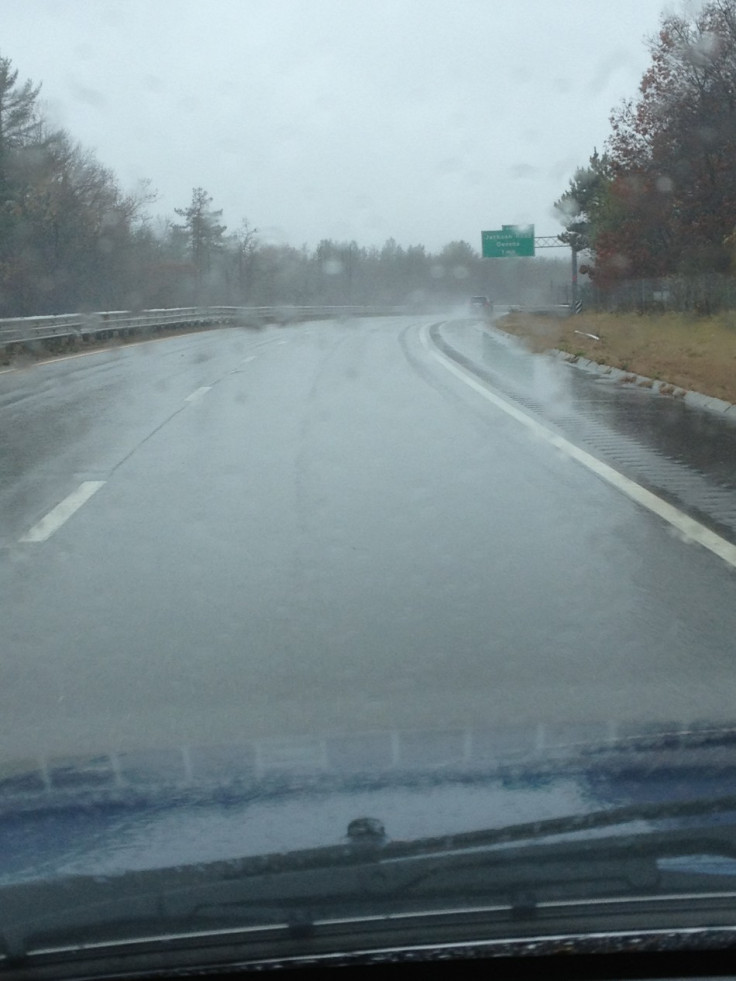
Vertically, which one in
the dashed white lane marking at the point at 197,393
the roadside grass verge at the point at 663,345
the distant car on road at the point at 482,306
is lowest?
the distant car on road at the point at 482,306

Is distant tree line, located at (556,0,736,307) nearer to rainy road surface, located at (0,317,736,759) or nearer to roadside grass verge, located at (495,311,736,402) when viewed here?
roadside grass verge, located at (495,311,736,402)

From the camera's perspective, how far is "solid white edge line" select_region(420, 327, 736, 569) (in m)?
8.09

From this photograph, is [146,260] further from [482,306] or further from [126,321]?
[126,321]

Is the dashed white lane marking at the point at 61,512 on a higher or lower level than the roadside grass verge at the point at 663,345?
higher

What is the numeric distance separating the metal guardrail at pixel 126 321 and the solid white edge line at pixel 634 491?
17660 mm

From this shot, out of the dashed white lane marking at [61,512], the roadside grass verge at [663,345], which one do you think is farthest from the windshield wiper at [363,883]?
the roadside grass verge at [663,345]

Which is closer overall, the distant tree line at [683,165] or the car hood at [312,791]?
the car hood at [312,791]

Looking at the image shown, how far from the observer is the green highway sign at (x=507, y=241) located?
6850 cm

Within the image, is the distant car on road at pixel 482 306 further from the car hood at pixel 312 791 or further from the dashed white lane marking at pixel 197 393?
the car hood at pixel 312 791

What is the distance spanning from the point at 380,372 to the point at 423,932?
21.7m

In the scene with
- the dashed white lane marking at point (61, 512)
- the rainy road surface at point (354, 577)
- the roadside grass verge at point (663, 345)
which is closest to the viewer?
the rainy road surface at point (354, 577)

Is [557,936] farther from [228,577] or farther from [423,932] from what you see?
[228,577]

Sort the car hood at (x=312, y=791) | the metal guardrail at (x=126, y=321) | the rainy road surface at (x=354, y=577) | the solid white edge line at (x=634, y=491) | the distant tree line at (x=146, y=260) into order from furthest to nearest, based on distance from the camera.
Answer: the distant tree line at (x=146, y=260)
the metal guardrail at (x=126, y=321)
the solid white edge line at (x=634, y=491)
the rainy road surface at (x=354, y=577)
the car hood at (x=312, y=791)

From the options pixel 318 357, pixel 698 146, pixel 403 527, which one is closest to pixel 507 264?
pixel 698 146
